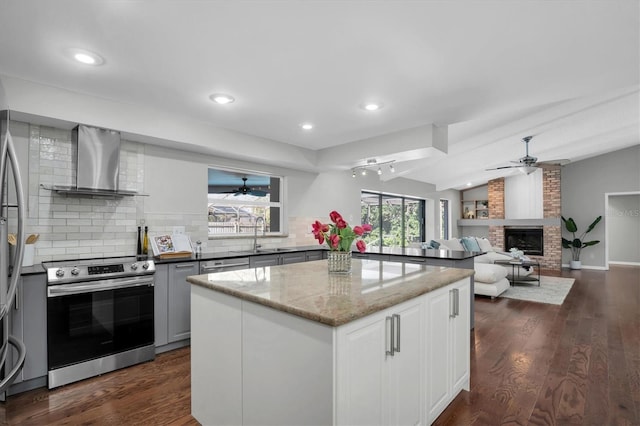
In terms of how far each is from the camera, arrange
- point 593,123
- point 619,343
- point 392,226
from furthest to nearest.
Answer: point 392,226, point 593,123, point 619,343

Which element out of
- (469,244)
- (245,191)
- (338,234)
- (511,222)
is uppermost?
(245,191)

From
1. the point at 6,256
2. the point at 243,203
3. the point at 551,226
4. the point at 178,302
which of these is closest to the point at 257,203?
the point at 243,203

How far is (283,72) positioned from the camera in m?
2.61

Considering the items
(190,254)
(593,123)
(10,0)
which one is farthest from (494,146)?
(10,0)

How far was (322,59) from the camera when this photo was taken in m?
2.40

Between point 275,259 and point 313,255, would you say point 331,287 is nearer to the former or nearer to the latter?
point 275,259

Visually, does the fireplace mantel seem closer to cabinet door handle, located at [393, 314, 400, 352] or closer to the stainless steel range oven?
cabinet door handle, located at [393, 314, 400, 352]

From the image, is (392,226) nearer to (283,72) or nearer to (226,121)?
(226,121)

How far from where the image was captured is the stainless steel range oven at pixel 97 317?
8.38ft

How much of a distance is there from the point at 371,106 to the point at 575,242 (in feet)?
29.5

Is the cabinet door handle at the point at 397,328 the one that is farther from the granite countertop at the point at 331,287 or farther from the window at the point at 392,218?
the window at the point at 392,218

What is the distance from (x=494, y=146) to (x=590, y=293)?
315cm

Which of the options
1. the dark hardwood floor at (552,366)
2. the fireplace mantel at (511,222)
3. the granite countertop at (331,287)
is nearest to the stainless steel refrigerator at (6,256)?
the granite countertop at (331,287)

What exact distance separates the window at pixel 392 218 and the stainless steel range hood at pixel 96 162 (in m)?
4.78
